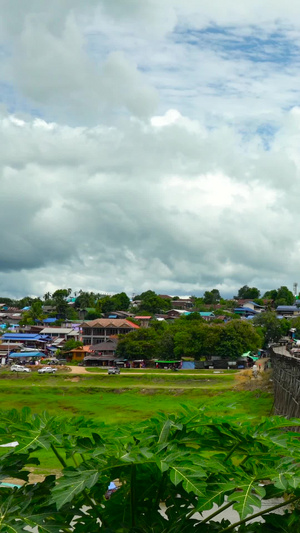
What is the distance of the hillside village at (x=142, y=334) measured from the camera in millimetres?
81688

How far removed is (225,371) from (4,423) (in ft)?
241

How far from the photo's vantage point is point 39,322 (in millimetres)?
138250

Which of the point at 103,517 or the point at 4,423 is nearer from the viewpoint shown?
the point at 103,517

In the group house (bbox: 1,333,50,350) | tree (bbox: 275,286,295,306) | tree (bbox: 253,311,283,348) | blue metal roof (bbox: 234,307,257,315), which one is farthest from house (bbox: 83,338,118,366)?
tree (bbox: 275,286,295,306)

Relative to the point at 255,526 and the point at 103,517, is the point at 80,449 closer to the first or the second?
the point at 103,517

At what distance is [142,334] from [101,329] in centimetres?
2005

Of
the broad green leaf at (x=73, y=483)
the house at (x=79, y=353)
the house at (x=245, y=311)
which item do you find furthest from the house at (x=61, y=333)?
the broad green leaf at (x=73, y=483)

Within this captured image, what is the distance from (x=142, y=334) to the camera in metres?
86.1

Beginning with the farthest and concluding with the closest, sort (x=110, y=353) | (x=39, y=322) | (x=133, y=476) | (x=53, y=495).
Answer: (x=39, y=322)
(x=110, y=353)
(x=133, y=476)
(x=53, y=495)

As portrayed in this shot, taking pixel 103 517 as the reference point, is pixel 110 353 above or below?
below

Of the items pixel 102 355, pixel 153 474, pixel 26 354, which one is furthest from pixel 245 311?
pixel 153 474

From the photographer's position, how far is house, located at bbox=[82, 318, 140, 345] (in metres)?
104

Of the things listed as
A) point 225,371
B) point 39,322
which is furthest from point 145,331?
point 39,322

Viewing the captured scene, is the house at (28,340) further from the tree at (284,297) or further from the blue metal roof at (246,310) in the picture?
the tree at (284,297)
